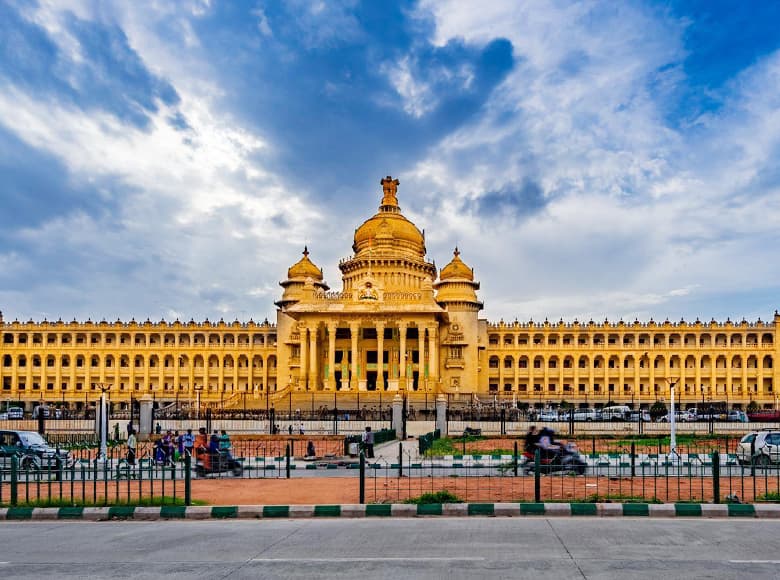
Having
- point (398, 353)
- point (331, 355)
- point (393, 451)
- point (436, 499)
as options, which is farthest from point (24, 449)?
point (398, 353)

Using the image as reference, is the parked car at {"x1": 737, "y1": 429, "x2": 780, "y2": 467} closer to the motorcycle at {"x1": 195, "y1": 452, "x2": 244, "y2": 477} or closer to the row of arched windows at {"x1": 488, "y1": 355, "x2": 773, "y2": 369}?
the motorcycle at {"x1": 195, "y1": 452, "x2": 244, "y2": 477}

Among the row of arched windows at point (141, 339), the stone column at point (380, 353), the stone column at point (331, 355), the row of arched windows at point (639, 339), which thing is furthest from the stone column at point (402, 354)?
the row of arched windows at point (141, 339)

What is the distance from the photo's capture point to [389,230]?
255 feet

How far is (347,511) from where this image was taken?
16359 mm

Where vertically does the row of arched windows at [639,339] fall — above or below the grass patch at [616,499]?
above

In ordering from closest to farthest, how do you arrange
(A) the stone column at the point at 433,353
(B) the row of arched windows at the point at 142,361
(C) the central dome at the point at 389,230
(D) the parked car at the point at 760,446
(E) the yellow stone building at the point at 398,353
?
1. (D) the parked car at the point at 760,446
2. (A) the stone column at the point at 433,353
3. (E) the yellow stone building at the point at 398,353
4. (C) the central dome at the point at 389,230
5. (B) the row of arched windows at the point at 142,361

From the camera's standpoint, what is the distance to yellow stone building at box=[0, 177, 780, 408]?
73875 millimetres

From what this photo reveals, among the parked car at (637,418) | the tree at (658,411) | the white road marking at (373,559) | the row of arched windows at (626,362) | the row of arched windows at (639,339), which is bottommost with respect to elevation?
the tree at (658,411)

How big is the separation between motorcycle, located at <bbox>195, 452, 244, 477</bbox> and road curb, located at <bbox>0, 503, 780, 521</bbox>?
6065mm

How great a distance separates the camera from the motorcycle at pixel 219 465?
74.2ft

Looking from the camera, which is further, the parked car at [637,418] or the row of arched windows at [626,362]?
the row of arched windows at [626,362]

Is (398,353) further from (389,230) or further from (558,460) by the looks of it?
A: (558,460)

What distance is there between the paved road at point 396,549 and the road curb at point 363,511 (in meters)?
0.55

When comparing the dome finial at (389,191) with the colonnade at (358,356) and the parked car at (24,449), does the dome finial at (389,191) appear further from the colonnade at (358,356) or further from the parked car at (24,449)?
the parked car at (24,449)
